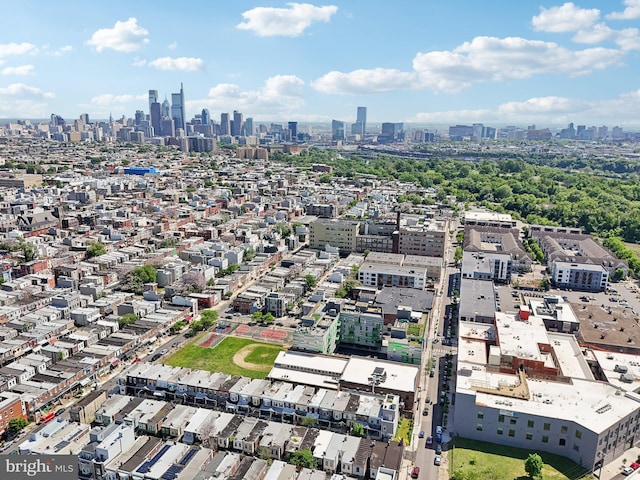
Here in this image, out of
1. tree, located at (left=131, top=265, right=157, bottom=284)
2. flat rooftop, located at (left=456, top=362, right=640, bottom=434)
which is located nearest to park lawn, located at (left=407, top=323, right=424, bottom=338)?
flat rooftop, located at (left=456, top=362, right=640, bottom=434)

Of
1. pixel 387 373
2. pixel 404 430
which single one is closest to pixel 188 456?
pixel 404 430

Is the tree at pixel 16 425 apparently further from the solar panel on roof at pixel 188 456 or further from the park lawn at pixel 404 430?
the park lawn at pixel 404 430

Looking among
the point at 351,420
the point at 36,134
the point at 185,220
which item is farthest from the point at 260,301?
the point at 36,134

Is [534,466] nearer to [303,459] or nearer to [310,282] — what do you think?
[303,459]

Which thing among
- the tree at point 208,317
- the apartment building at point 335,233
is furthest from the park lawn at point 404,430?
the apartment building at point 335,233

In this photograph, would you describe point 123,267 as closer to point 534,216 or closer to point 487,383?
point 487,383

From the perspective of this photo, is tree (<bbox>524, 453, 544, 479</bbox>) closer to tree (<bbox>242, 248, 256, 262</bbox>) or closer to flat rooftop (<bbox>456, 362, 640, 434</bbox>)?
flat rooftop (<bbox>456, 362, 640, 434</bbox>)
